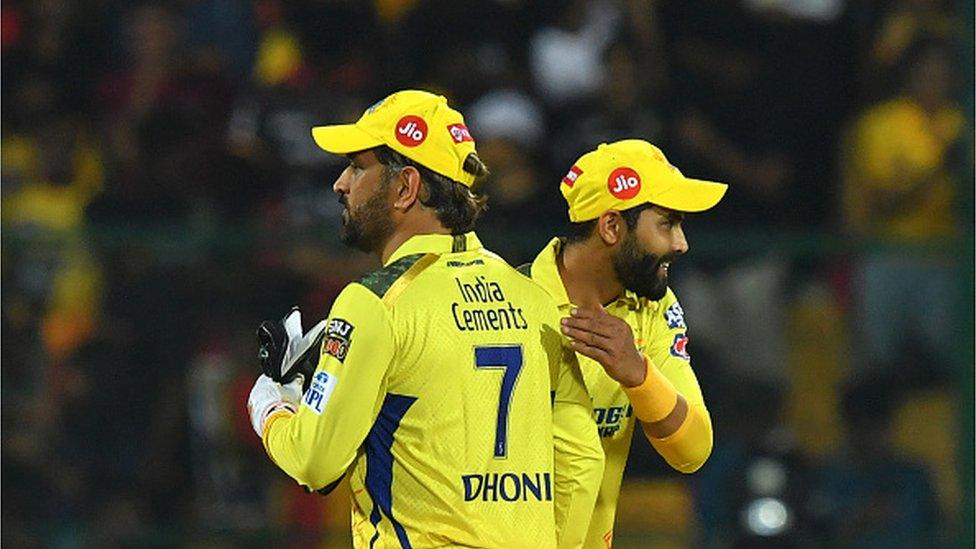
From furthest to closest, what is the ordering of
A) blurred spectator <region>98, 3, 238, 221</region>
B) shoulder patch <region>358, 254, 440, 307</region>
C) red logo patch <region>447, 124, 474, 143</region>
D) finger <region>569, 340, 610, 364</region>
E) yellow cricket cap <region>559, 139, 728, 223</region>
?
blurred spectator <region>98, 3, 238, 221</region>
yellow cricket cap <region>559, 139, 728, 223</region>
red logo patch <region>447, 124, 474, 143</region>
finger <region>569, 340, 610, 364</region>
shoulder patch <region>358, 254, 440, 307</region>

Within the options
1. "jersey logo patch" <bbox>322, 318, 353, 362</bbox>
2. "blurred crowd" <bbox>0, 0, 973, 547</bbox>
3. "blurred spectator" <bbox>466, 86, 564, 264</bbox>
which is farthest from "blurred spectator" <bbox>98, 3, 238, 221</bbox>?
"jersey logo patch" <bbox>322, 318, 353, 362</bbox>

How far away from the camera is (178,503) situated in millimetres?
8852

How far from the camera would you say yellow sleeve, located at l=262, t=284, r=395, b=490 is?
4375 mm

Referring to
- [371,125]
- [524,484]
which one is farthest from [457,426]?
Answer: [371,125]

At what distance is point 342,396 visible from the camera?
4.38m

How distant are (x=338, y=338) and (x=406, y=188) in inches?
A: 17.3

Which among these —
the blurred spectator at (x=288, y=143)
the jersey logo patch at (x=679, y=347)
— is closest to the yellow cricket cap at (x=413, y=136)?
the jersey logo patch at (x=679, y=347)

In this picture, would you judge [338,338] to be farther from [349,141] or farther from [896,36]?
[896,36]

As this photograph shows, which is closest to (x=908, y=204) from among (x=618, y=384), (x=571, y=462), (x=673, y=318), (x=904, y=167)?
(x=904, y=167)

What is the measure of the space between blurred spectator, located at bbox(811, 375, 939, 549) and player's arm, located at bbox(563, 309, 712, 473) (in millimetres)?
3942

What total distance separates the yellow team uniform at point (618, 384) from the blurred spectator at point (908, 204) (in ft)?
13.5

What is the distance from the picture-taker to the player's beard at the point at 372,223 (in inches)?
183

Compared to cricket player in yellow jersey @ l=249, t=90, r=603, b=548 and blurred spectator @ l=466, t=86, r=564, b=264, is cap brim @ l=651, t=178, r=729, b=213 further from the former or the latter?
blurred spectator @ l=466, t=86, r=564, b=264

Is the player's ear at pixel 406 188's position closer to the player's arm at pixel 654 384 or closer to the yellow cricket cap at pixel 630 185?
the player's arm at pixel 654 384
